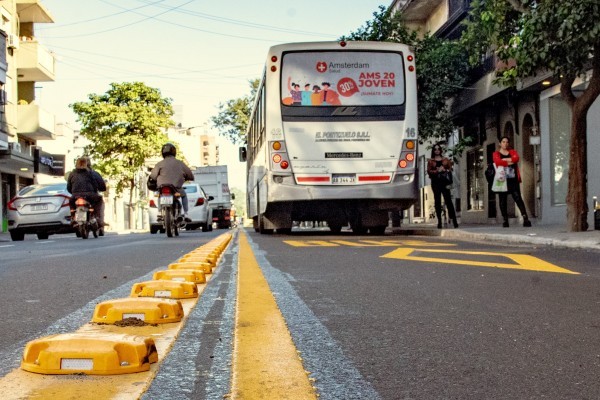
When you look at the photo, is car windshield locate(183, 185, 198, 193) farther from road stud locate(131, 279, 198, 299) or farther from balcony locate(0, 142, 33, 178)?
road stud locate(131, 279, 198, 299)

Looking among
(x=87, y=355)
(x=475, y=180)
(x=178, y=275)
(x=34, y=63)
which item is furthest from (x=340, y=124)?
(x=34, y=63)

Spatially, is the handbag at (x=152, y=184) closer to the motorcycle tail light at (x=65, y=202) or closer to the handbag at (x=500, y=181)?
the motorcycle tail light at (x=65, y=202)

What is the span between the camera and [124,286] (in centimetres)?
552

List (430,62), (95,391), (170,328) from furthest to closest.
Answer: (430,62) → (170,328) → (95,391)

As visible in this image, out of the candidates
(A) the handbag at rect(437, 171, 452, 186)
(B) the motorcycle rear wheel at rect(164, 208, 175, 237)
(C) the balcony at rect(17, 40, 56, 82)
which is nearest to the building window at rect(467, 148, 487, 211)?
(A) the handbag at rect(437, 171, 452, 186)

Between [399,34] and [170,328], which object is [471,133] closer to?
[399,34]

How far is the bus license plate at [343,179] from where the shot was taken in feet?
49.5

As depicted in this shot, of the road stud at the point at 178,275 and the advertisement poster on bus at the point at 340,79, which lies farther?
the advertisement poster on bus at the point at 340,79

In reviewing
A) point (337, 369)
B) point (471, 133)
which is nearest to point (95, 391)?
point (337, 369)

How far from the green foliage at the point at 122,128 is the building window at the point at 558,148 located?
36939mm

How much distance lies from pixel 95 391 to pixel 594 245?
28.9 ft

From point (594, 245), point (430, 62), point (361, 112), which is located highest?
point (430, 62)

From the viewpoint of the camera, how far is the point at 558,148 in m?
22.0

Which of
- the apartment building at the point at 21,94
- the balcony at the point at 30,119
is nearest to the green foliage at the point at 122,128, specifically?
the apartment building at the point at 21,94
